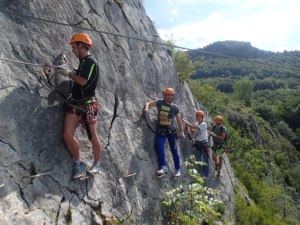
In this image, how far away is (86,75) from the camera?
11.1 feet

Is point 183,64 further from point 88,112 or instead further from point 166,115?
point 88,112

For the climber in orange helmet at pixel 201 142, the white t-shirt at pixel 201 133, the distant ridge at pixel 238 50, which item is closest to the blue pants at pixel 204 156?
the climber in orange helmet at pixel 201 142

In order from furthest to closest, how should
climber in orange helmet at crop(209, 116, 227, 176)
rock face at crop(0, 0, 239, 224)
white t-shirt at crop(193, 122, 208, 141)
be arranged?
climber in orange helmet at crop(209, 116, 227, 176), white t-shirt at crop(193, 122, 208, 141), rock face at crop(0, 0, 239, 224)

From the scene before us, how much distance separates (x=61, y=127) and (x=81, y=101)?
0.60 metres

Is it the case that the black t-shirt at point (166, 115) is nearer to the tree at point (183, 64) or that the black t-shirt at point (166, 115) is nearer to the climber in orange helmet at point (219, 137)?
the climber in orange helmet at point (219, 137)

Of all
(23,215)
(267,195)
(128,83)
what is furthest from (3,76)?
(267,195)

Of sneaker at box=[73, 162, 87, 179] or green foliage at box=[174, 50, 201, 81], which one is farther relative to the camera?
green foliage at box=[174, 50, 201, 81]

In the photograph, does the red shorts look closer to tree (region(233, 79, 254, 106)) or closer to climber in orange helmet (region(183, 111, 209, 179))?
climber in orange helmet (region(183, 111, 209, 179))

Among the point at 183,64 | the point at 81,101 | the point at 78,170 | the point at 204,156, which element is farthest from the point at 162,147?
the point at 183,64

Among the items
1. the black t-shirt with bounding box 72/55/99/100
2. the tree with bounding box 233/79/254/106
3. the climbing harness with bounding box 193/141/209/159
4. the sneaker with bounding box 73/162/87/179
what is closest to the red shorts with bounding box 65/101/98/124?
the black t-shirt with bounding box 72/55/99/100

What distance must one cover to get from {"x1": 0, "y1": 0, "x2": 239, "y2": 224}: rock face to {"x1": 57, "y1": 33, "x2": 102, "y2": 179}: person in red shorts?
190 millimetres

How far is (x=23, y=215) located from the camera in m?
2.65

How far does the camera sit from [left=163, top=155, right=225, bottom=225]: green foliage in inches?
147

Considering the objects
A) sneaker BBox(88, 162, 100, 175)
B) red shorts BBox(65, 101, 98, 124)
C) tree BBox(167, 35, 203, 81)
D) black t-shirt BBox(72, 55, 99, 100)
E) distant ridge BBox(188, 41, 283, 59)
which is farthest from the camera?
distant ridge BBox(188, 41, 283, 59)
